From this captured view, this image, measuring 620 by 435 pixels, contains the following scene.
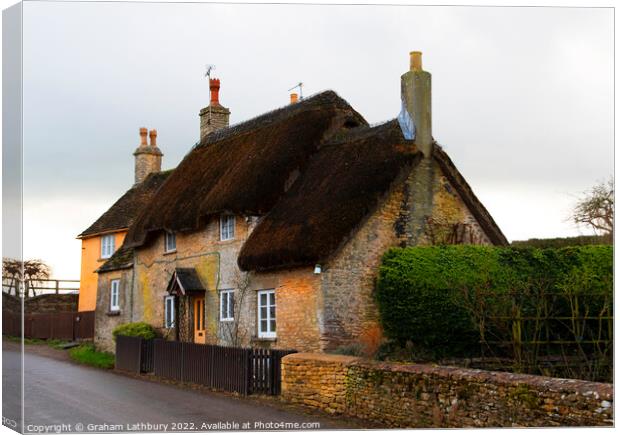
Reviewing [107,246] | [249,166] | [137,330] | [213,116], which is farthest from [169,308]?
[107,246]

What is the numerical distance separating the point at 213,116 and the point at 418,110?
1016cm

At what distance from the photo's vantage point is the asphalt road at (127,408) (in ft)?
39.5

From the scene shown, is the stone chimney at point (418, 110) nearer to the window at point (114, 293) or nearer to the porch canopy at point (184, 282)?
the porch canopy at point (184, 282)

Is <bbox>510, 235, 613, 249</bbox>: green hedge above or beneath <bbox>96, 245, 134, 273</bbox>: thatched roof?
above

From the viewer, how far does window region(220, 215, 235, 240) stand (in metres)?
23.6

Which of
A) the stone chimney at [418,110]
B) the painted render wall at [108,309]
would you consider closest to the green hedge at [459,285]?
the stone chimney at [418,110]

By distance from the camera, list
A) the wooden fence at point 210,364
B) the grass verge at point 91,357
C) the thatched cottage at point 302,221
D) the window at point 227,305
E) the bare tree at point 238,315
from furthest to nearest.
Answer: the grass verge at point 91,357
the window at point 227,305
the bare tree at point 238,315
the thatched cottage at point 302,221
the wooden fence at point 210,364

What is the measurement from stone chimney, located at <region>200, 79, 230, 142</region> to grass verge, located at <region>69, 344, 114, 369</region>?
8.27 meters

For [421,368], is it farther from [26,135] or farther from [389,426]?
[26,135]

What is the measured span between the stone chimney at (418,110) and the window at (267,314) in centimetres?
550

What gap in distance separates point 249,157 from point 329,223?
498 cm

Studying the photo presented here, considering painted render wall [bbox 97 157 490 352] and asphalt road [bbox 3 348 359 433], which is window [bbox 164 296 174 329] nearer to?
painted render wall [bbox 97 157 490 352]

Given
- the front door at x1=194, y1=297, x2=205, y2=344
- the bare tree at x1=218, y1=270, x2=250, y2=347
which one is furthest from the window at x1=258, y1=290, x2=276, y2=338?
the front door at x1=194, y1=297, x2=205, y2=344

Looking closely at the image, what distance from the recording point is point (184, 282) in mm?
24766
